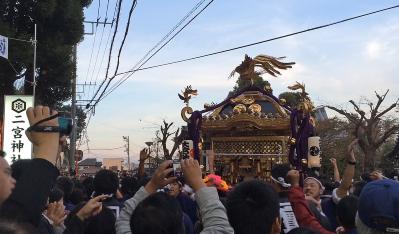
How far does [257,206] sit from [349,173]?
236cm

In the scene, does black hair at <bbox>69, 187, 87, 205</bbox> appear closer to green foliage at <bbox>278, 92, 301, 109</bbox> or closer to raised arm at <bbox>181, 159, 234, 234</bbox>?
raised arm at <bbox>181, 159, 234, 234</bbox>

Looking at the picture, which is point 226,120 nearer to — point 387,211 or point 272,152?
point 272,152

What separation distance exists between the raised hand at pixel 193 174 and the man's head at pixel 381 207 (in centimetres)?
72

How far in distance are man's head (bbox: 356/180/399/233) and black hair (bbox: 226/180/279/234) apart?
41cm

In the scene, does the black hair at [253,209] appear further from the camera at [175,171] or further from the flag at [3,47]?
the flag at [3,47]

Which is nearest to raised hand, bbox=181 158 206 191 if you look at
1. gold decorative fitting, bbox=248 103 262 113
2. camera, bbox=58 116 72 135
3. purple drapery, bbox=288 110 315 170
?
camera, bbox=58 116 72 135

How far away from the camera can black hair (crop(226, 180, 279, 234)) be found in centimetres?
222

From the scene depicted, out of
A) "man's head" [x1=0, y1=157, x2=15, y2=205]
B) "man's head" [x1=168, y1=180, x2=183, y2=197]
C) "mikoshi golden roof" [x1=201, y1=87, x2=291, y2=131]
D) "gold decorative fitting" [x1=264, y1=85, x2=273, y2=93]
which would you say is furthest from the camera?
"gold decorative fitting" [x1=264, y1=85, x2=273, y2=93]

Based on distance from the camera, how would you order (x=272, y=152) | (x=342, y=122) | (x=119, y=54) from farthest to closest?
(x=342, y=122)
(x=119, y=54)
(x=272, y=152)

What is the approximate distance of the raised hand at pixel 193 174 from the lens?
2160 millimetres

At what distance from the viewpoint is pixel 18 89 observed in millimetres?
19219

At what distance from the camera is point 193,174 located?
7.17 feet

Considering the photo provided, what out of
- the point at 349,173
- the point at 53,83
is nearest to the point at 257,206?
the point at 349,173

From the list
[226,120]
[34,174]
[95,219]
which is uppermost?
[226,120]
